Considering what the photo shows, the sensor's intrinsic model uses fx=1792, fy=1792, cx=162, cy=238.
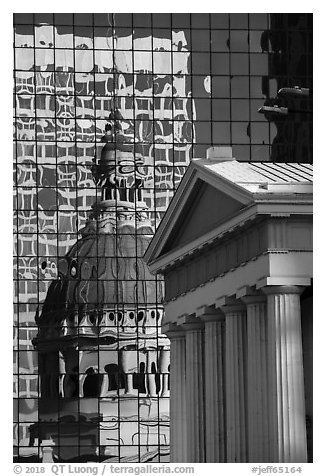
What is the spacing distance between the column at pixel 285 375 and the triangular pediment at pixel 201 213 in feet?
14.3

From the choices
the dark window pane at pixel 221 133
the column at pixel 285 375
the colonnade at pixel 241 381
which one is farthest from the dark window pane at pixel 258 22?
the column at pixel 285 375

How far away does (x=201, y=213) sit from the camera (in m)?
72.1

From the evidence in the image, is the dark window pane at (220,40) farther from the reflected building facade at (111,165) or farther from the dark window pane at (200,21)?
the dark window pane at (200,21)

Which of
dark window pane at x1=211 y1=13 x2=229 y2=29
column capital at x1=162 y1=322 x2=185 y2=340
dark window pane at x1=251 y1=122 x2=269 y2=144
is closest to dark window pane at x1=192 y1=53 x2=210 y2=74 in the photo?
dark window pane at x1=211 y1=13 x2=229 y2=29

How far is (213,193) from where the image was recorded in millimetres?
70375

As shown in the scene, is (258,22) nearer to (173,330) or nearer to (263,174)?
(173,330)

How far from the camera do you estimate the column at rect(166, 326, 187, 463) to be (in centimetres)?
7975

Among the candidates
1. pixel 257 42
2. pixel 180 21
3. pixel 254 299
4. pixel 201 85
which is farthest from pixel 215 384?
pixel 180 21

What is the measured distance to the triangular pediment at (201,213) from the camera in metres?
68.2

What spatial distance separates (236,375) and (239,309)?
262cm

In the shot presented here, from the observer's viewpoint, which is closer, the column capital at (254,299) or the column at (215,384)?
the column capital at (254,299)

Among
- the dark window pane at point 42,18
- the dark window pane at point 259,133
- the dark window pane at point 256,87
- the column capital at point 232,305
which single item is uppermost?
the dark window pane at point 42,18

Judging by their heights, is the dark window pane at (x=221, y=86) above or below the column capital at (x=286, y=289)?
above
